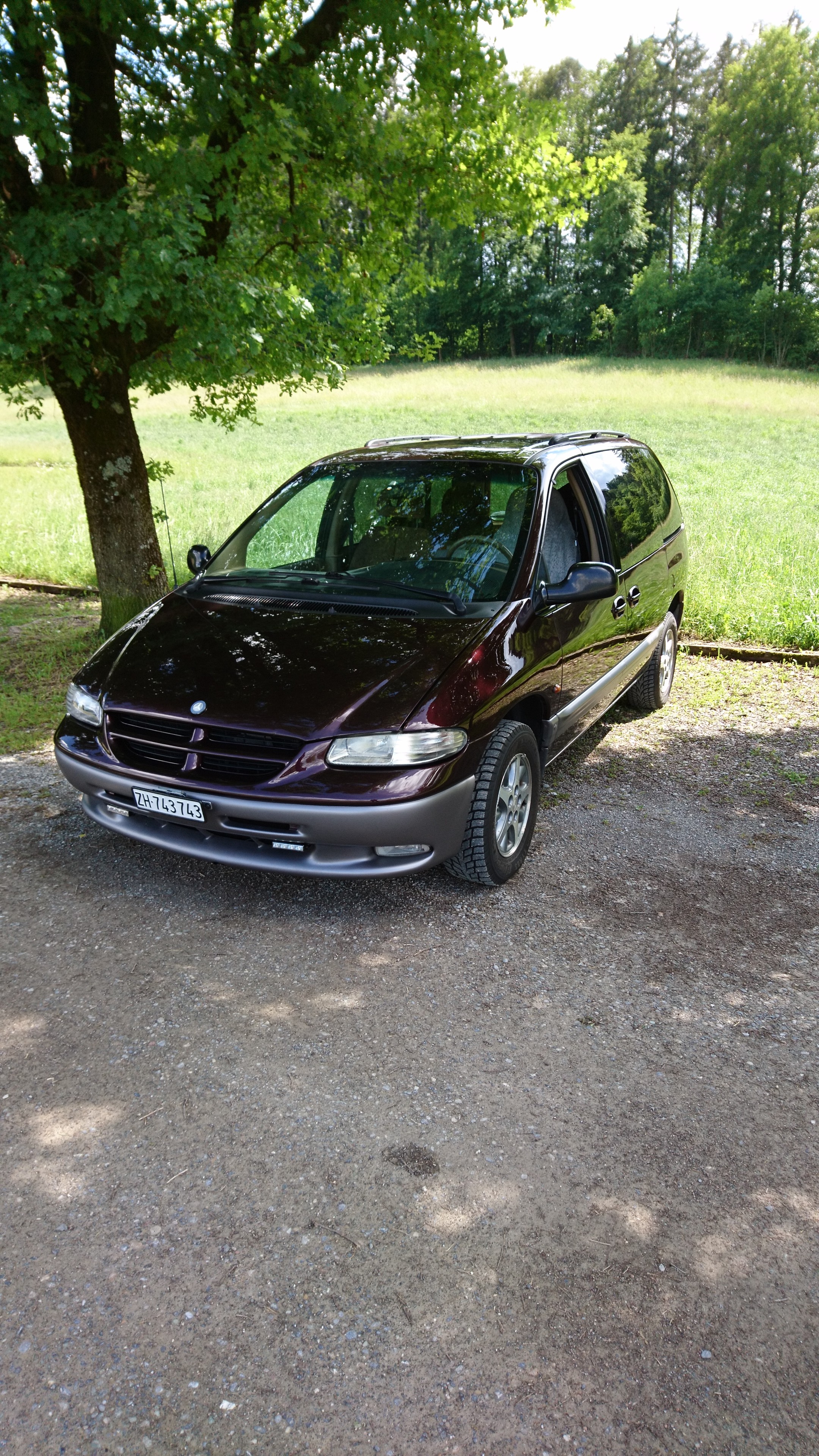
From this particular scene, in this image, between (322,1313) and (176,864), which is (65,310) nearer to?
(176,864)

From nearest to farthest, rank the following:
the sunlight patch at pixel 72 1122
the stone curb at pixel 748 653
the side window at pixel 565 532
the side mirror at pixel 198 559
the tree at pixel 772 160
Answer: the sunlight patch at pixel 72 1122
the side window at pixel 565 532
the side mirror at pixel 198 559
the stone curb at pixel 748 653
the tree at pixel 772 160

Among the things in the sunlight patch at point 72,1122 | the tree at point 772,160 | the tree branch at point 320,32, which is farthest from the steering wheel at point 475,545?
the tree at point 772,160

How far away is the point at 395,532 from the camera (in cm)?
501

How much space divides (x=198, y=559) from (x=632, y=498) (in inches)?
112

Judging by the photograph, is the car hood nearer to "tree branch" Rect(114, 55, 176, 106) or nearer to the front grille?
the front grille

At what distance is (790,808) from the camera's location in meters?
5.60

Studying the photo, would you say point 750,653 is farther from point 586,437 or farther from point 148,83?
point 148,83

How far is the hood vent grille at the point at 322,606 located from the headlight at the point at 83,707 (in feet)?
2.77

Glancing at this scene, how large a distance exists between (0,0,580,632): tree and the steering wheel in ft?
8.58

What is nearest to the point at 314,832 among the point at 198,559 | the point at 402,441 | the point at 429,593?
the point at 429,593

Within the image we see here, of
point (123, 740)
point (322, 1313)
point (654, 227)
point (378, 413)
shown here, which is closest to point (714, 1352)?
point (322, 1313)

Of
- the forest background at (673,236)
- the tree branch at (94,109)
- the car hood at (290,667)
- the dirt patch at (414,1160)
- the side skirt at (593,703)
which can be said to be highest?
the forest background at (673,236)

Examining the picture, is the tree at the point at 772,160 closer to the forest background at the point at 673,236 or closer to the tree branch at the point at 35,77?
the forest background at the point at 673,236

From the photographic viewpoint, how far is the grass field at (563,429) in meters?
10.3
